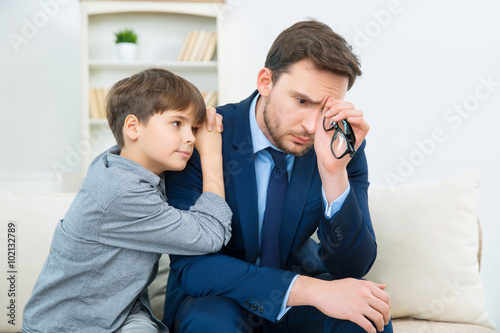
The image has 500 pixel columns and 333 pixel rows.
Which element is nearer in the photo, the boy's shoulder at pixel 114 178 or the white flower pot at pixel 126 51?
the boy's shoulder at pixel 114 178

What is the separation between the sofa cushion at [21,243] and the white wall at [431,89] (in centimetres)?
202

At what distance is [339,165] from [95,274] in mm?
691

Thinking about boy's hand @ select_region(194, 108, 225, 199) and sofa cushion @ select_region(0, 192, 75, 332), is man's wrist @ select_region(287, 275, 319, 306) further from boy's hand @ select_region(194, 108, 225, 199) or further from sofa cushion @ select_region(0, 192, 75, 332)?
sofa cushion @ select_region(0, 192, 75, 332)

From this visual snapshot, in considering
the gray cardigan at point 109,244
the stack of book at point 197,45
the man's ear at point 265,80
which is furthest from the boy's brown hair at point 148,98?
the stack of book at point 197,45

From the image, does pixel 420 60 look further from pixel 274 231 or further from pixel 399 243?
pixel 274 231

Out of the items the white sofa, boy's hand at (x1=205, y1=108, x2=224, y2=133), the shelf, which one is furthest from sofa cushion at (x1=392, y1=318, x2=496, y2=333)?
the shelf

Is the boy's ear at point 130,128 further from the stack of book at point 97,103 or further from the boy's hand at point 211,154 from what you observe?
the stack of book at point 97,103

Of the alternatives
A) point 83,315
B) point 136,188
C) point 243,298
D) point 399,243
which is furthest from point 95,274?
point 399,243

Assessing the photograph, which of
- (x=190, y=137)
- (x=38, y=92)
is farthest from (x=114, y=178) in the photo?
(x=38, y=92)

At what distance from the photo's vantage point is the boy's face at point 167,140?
128 cm

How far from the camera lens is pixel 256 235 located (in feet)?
4.56

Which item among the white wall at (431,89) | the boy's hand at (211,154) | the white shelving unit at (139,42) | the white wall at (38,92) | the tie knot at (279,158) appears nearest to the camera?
the boy's hand at (211,154)

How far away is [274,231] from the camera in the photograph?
1.41 meters

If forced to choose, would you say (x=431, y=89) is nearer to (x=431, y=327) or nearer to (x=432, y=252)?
(x=432, y=252)
